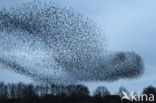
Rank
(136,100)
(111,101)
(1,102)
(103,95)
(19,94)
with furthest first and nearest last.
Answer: (19,94) < (103,95) < (1,102) < (111,101) < (136,100)

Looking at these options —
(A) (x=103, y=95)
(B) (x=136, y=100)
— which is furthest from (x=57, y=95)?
(B) (x=136, y=100)

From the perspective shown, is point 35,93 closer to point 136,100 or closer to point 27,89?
point 27,89

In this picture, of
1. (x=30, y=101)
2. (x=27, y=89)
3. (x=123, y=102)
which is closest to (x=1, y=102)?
(x=30, y=101)

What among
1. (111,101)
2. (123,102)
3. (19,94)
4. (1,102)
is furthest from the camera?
(19,94)

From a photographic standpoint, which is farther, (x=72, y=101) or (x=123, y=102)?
(x=72, y=101)

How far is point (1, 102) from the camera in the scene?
104 m

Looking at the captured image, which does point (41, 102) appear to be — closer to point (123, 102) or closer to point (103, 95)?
point (103, 95)

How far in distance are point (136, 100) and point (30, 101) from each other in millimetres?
50689

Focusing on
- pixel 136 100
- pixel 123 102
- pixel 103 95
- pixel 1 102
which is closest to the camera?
pixel 136 100

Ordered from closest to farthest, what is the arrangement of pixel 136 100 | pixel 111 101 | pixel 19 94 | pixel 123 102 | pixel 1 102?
pixel 136 100 < pixel 123 102 < pixel 111 101 < pixel 1 102 < pixel 19 94

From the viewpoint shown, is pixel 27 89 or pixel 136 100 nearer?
pixel 136 100

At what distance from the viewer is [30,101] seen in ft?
337

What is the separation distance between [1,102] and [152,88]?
39877mm

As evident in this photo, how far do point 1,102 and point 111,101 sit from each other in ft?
91.3
